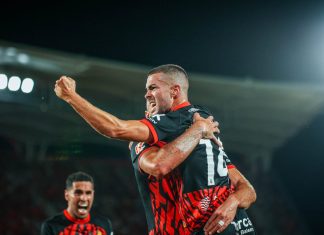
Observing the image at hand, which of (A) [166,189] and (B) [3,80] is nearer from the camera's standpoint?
(A) [166,189]

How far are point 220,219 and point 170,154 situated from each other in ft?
1.97

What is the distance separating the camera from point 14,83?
1370cm

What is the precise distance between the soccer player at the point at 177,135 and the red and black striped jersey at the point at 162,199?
88 mm

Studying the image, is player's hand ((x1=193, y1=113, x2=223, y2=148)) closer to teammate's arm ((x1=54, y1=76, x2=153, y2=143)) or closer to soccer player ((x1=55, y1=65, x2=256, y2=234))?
soccer player ((x1=55, y1=65, x2=256, y2=234))

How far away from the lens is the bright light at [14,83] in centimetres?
1359

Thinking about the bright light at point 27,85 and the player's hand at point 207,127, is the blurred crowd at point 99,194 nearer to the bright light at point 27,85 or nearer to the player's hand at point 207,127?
the bright light at point 27,85

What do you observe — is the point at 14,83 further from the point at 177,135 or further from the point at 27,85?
the point at 177,135

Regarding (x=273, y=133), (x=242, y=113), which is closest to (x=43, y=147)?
(x=242, y=113)

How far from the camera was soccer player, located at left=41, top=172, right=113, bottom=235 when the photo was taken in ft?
23.1

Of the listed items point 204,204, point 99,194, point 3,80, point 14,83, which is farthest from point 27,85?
point 204,204

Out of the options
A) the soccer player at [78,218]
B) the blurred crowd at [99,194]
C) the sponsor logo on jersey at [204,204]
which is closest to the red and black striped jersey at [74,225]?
the soccer player at [78,218]

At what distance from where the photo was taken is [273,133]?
17.7m

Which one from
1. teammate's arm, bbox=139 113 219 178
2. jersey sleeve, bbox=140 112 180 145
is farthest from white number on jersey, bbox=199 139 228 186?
jersey sleeve, bbox=140 112 180 145

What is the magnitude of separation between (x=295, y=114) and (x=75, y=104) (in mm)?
13952
